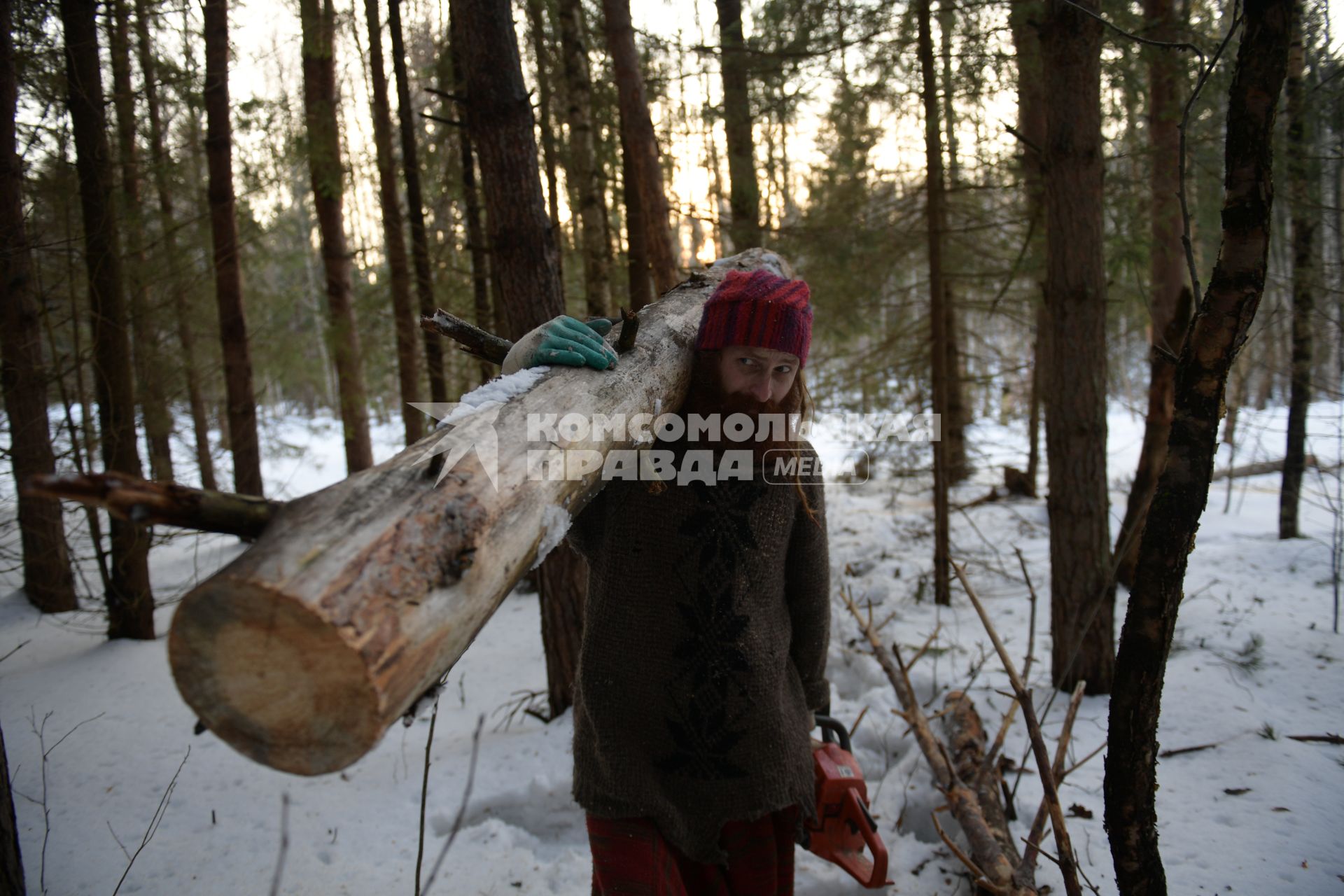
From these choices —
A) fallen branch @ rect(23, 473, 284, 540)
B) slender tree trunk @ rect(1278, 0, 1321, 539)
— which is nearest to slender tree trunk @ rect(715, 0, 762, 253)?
slender tree trunk @ rect(1278, 0, 1321, 539)

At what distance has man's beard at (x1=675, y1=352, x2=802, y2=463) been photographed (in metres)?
1.95

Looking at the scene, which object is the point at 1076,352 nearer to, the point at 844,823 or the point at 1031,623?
the point at 1031,623

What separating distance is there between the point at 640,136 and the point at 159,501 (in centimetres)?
440

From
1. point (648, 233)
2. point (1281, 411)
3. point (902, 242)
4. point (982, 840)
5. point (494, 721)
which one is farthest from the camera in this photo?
point (1281, 411)

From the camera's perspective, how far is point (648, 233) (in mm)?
4578

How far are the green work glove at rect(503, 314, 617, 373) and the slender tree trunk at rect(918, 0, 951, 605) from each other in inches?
173

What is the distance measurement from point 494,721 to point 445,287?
4.42m

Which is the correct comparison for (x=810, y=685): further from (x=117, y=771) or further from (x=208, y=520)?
(x=117, y=771)

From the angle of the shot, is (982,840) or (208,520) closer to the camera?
(208,520)

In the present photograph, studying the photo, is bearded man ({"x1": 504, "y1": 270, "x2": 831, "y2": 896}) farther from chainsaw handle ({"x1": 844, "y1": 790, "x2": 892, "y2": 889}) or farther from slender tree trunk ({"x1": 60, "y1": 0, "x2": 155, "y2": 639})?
slender tree trunk ({"x1": 60, "y1": 0, "x2": 155, "y2": 639})

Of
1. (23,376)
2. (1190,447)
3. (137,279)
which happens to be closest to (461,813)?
(1190,447)

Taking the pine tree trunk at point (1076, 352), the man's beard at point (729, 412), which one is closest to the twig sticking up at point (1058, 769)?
the man's beard at point (729, 412)

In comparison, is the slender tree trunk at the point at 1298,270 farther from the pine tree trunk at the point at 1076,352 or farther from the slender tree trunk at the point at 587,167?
the slender tree trunk at the point at 587,167

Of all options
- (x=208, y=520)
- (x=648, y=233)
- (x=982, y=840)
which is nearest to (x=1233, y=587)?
Answer: (x=982, y=840)
